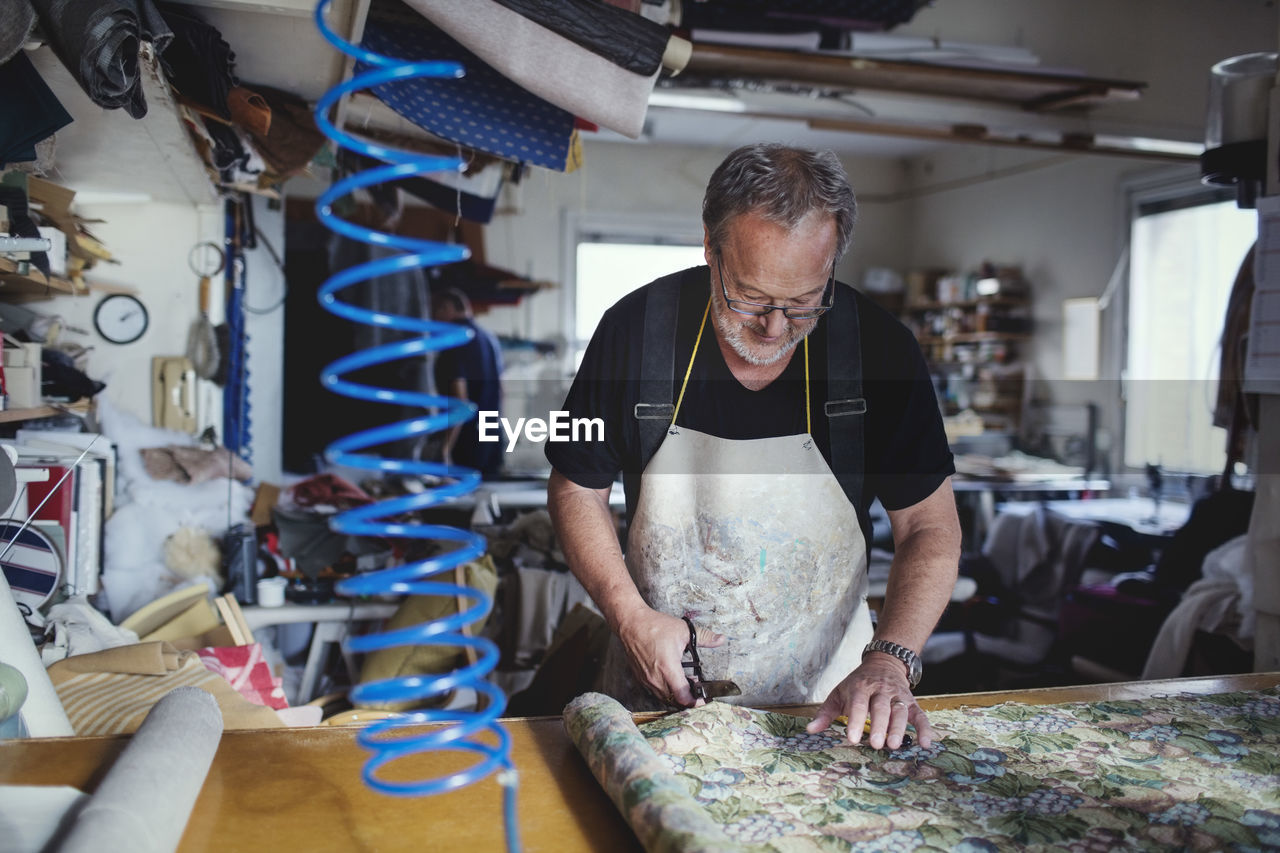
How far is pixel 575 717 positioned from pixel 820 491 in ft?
2.59

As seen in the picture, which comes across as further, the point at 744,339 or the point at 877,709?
the point at 744,339

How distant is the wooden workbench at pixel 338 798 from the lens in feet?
3.27

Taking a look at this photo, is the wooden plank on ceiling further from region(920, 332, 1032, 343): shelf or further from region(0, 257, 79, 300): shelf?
region(920, 332, 1032, 343): shelf

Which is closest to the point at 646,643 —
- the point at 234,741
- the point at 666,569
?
the point at 666,569

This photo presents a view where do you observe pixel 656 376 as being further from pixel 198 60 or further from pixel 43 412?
pixel 43 412

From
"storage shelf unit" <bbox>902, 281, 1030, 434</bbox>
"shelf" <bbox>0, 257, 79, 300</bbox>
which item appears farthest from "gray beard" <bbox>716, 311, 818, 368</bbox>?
"storage shelf unit" <bbox>902, 281, 1030, 434</bbox>

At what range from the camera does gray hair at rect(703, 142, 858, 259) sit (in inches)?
65.1

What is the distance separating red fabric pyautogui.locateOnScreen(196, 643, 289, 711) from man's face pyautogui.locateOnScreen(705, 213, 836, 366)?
1581 millimetres

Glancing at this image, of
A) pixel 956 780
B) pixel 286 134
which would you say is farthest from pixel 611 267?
pixel 956 780

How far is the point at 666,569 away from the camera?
184 centimetres

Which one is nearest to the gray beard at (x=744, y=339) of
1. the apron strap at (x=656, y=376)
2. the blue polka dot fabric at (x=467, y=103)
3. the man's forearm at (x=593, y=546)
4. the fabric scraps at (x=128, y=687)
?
the apron strap at (x=656, y=376)

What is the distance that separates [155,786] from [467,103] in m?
1.47

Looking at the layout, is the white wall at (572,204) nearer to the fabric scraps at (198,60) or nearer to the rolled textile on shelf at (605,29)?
the fabric scraps at (198,60)

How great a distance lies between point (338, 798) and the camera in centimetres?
108
